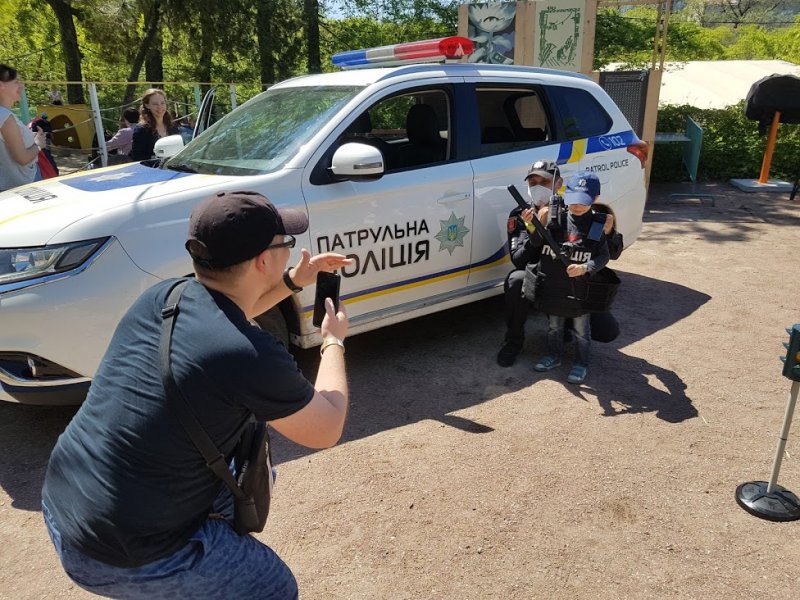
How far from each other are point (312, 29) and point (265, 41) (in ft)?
4.16

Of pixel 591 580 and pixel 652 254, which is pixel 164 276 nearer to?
pixel 591 580

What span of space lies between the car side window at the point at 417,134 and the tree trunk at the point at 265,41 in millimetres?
12348

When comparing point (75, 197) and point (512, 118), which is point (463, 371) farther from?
point (75, 197)

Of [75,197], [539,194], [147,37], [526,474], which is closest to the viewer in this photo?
Result: [526,474]

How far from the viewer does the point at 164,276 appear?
342cm

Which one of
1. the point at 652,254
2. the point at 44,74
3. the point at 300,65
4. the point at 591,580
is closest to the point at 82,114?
the point at 300,65

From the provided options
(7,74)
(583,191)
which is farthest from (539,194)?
(7,74)

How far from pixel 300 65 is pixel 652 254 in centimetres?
1359

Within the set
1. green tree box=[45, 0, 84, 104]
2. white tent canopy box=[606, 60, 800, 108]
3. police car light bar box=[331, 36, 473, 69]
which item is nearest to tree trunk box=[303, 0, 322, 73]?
green tree box=[45, 0, 84, 104]

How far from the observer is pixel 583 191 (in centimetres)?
429

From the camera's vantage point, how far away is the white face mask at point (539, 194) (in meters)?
4.61

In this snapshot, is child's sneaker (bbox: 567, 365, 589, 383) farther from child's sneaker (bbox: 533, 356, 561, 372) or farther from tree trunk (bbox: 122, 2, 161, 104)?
tree trunk (bbox: 122, 2, 161, 104)

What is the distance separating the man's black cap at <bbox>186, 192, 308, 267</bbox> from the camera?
156cm

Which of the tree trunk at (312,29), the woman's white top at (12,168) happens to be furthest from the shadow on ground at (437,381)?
the tree trunk at (312,29)
